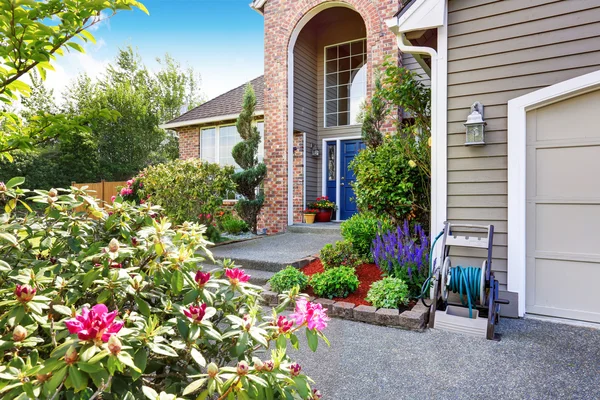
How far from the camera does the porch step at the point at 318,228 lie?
7594 millimetres

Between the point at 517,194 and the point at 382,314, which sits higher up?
the point at 517,194

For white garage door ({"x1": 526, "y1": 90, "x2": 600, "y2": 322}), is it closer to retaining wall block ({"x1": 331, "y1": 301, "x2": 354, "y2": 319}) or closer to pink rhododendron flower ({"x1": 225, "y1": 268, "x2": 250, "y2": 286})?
retaining wall block ({"x1": 331, "y1": 301, "x2": 354, "y2": 319})

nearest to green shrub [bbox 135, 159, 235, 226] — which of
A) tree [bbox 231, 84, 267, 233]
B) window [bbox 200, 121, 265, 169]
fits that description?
tree [bbox 231, 84, 267, 233]

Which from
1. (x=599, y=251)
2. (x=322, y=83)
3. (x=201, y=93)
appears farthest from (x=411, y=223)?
(x=201, y=93)

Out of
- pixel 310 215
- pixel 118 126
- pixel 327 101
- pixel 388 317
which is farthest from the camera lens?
pixel 118 126

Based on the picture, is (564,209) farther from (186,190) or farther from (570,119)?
(186,190)

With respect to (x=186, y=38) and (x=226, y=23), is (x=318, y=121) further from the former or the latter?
(x=186, y=38)

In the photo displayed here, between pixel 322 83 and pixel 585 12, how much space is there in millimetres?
6705

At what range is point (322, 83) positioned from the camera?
945 cm

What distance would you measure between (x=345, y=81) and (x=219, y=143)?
418cm

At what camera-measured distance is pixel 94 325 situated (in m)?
0.91

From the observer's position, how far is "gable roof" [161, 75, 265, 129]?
1018 centimetres

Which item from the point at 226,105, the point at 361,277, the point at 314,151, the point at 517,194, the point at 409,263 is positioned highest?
the point at 226,105

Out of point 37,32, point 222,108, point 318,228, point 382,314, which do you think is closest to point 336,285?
point 382,314
